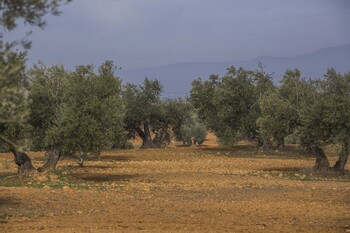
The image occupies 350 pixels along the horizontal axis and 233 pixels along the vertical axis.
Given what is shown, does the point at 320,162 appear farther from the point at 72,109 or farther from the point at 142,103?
the point at 142,103

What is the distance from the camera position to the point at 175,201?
1781cm

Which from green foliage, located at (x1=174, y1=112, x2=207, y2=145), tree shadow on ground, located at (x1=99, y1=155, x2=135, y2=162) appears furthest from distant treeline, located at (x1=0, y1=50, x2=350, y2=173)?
green foliage, located at (x1=174, y1=112, x2=207, y2=145)

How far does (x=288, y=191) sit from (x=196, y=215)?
8115 millimetres

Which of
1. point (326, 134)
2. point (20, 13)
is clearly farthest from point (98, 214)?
point (326, 134)

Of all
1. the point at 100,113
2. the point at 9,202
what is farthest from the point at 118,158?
the point at 9,202

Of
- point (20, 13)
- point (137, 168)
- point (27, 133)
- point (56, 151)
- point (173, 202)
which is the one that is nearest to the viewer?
point (20, 13)

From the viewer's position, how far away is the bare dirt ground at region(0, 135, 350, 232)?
42.7 feet

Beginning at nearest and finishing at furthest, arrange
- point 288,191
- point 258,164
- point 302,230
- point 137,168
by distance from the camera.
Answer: point 302,230 → point 288,191 → point 137,168 → point 258,164

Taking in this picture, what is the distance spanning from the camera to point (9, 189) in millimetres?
19688

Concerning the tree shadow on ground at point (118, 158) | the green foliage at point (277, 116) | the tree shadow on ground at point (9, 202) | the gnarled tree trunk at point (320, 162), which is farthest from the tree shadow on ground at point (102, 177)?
the gnarled tree trunk at point (320, 162)

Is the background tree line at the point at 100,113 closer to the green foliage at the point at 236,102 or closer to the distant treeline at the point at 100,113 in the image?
the distant treeline at the point at 100,113

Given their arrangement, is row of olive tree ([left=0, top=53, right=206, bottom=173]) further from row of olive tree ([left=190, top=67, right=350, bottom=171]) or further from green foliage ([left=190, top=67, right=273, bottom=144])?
green foliage ([left=190, top=67, right=273, bottom=144])

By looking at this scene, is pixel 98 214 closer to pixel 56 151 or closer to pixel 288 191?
pixel 288 191

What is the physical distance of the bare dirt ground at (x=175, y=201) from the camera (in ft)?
42.7
